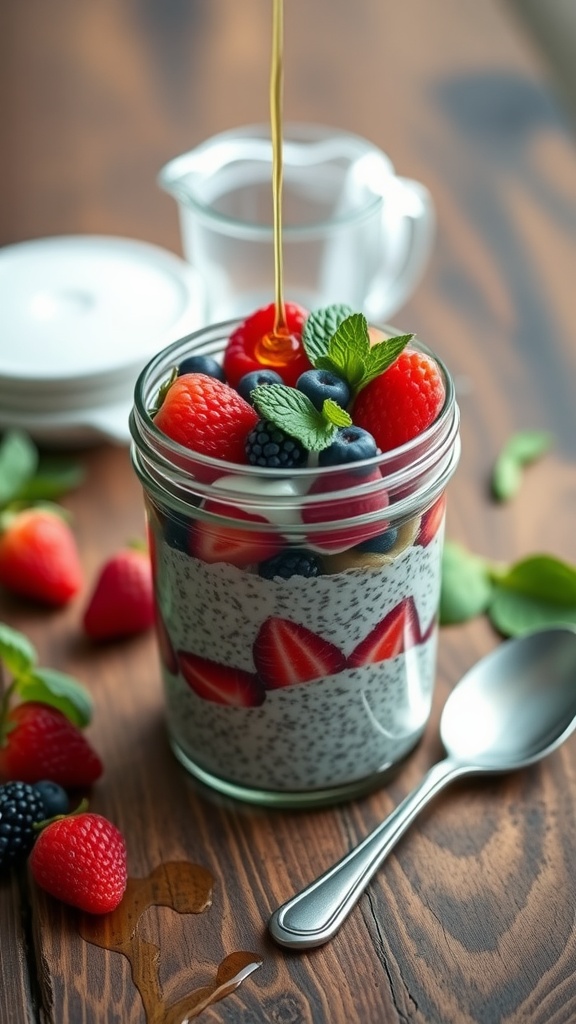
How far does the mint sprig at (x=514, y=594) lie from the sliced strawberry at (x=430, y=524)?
0.80 ft

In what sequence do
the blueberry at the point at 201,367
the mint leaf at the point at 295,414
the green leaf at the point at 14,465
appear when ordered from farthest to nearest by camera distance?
the green leaf at the point at 14,465 < the blueberry at the point at 201,367 < the mint leaf at the point at 295,414

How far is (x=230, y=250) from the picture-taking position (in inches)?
59.3

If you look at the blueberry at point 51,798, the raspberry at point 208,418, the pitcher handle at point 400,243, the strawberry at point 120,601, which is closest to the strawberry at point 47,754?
the blueberry at point 51,798

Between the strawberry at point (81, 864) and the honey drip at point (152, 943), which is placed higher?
the strawberry at point (81, 864)

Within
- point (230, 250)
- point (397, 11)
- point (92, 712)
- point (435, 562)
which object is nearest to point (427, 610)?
point (435, 562)

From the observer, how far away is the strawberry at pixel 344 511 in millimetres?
802

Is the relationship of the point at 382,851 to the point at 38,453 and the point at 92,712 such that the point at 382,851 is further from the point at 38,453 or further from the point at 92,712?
the point at 38,453

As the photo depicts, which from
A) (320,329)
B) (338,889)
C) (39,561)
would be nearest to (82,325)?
→ (39,561)

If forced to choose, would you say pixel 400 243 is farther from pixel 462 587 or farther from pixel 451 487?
pixel 462 587

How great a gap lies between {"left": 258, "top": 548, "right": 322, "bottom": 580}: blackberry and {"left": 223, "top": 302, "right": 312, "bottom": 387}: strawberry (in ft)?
0.49

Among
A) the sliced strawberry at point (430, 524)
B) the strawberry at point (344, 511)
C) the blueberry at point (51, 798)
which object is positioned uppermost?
the strawberry at point (344, 511)

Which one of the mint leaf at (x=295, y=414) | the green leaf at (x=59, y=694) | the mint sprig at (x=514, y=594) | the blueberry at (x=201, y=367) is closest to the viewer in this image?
the mint leaf at (x=295, y=414)

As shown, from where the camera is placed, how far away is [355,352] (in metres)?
0.85

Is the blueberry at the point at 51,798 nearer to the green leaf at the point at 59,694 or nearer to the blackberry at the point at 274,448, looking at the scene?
the green leaf at the point at 59,694
